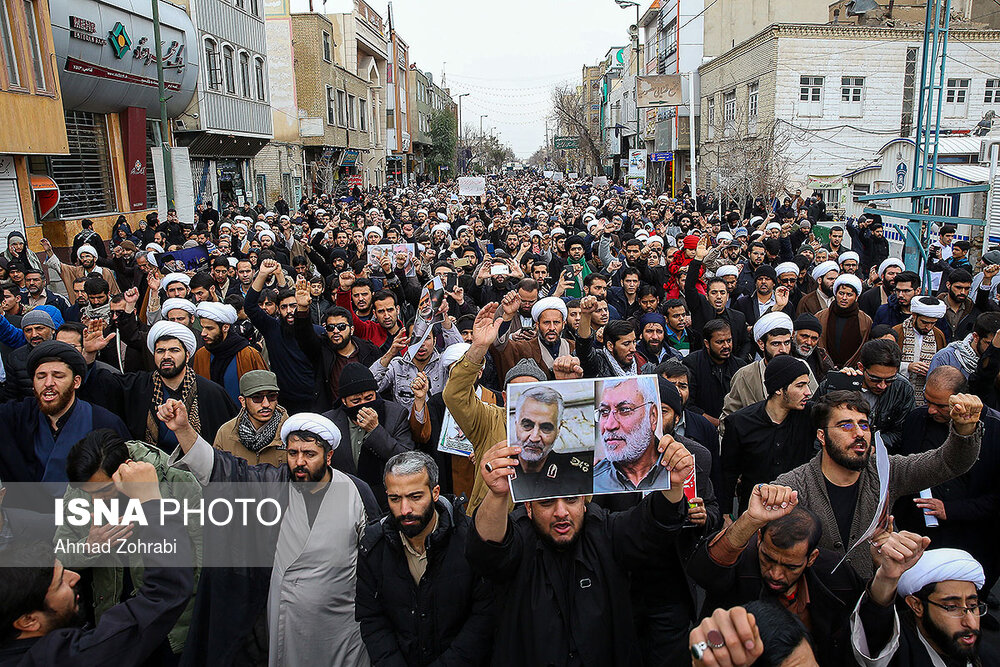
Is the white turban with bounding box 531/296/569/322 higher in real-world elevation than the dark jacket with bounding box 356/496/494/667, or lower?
higher

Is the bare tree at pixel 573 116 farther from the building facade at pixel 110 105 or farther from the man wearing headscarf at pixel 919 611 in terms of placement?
the man wearing headscarf at pixel 919 611

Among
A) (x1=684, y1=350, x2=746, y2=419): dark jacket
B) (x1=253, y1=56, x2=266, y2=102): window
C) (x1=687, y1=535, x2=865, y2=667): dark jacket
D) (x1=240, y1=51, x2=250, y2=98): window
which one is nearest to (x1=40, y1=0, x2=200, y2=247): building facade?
(x1=240, y1=51, x2=250, y2=98): window

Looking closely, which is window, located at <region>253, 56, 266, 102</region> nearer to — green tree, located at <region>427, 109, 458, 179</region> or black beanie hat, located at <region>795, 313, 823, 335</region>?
black beanie hat, located at <region>795, 313, 823, 335</region>

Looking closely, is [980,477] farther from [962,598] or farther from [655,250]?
[655,250]

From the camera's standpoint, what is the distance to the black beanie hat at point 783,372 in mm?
4363

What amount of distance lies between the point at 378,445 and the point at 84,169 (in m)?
21.2

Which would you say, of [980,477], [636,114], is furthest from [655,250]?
[636,114]

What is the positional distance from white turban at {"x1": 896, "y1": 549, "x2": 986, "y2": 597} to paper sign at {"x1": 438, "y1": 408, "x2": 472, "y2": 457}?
2473 mm

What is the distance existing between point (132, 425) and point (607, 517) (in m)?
3.71

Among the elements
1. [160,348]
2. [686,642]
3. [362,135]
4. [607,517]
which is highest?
[362,135]

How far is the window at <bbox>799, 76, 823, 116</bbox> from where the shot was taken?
31828 mm

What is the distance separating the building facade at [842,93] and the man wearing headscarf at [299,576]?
2858 cm

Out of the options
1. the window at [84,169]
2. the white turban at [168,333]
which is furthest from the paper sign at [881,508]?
the window at [84,169]

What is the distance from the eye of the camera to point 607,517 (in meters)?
3.15
